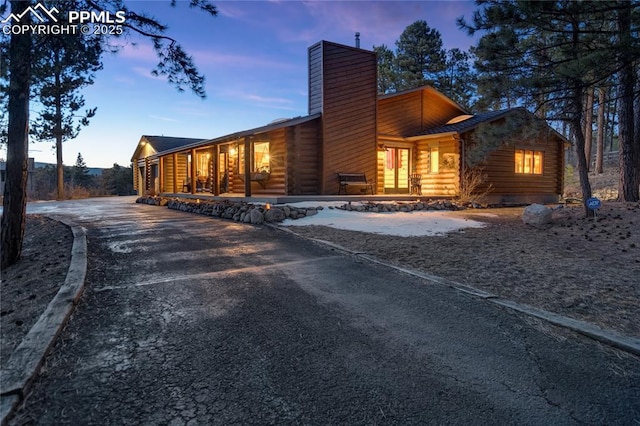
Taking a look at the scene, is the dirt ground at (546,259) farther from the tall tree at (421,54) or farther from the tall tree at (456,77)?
the tall tree at (421,54)

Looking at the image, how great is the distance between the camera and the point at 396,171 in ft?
52.6

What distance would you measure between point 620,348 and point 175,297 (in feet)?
12.1

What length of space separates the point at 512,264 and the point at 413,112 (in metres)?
12.4

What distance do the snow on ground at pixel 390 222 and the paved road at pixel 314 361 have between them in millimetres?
Result: 3541

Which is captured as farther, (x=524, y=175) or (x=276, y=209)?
(x=524, y=175)

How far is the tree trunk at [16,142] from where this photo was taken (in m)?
5.12

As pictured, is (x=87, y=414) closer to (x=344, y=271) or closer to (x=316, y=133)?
(x=344, y=271)

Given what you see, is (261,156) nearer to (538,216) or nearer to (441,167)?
(441,167)

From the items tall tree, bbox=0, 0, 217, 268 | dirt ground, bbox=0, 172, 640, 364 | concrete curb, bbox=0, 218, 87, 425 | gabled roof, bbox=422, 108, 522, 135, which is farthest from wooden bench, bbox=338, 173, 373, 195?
concrete curb, bbox=0, 218, 87, 425

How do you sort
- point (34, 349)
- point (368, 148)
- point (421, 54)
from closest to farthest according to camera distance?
1. point (34, 349)
2. point (368, 148)
3. point (421, 54)

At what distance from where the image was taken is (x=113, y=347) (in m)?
2.52

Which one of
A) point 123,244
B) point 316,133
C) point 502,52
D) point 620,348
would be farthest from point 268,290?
point 316,133

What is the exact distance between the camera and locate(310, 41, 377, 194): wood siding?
42.2 feet

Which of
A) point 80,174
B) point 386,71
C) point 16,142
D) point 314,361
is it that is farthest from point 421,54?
point 80,174
